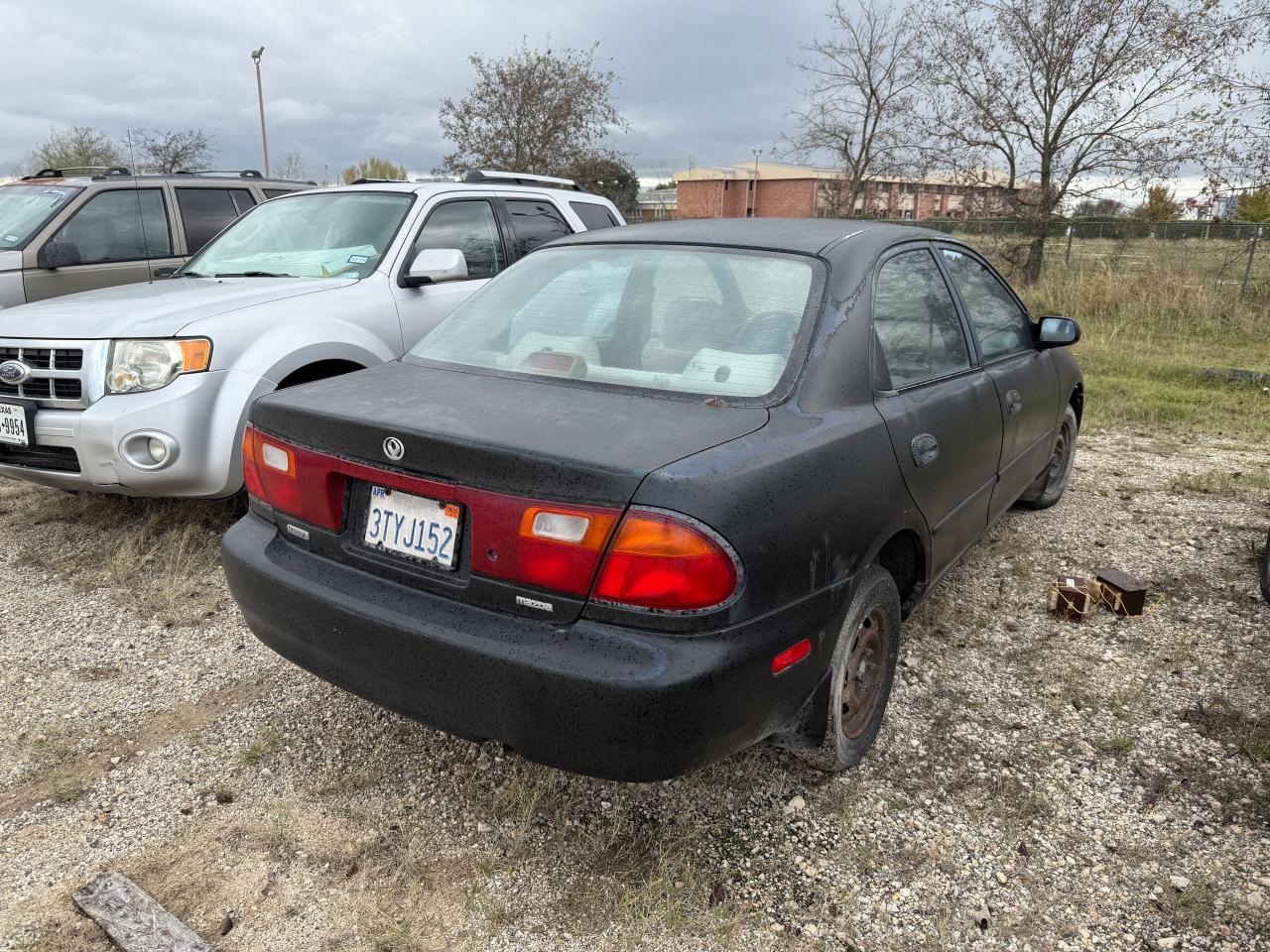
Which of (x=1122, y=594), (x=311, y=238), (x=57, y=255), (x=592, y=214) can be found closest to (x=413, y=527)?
(x=1122, y=594)

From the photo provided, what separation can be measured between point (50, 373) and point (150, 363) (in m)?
0.51

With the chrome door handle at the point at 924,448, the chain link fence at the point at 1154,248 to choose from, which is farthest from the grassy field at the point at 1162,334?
the chrome door handle at the point at 924,448

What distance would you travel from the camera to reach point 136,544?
432 cm

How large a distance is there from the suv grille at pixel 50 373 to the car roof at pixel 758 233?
233cm

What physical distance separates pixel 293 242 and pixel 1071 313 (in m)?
11.6

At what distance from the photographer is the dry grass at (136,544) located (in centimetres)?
386

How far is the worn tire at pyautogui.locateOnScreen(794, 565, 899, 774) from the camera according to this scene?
7.68ft

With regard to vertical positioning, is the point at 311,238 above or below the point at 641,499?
above

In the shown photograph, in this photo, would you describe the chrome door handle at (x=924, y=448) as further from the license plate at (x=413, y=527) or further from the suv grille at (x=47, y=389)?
A: the suv grille at (x=47, y=389)

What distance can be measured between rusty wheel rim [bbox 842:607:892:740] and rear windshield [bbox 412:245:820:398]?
2.83 feet

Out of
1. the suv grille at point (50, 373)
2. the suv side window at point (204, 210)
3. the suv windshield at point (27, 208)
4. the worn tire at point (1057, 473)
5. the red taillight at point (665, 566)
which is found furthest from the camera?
the suv side window at point (204, 210)

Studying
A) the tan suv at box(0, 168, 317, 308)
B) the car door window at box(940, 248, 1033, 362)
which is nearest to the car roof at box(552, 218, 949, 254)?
the car door window at box(940, 248, 1033, 362)

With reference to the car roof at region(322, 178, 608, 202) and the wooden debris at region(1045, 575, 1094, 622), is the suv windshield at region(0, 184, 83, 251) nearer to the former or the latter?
the car roof at region(322, 178, 608, 202)

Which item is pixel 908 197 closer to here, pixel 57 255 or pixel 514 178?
pixel 514 178
